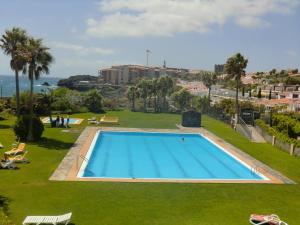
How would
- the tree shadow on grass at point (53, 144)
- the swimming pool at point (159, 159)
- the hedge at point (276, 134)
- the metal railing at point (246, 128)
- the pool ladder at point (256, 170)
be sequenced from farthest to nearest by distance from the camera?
the metal railing at point (246, 128) < the hedge at point (276, 134) < the tree shadow on grass at point (53, 144) < the pool ladder at point (256, 170) < the swimming pool at point (159, 159)

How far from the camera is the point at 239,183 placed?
18.7m

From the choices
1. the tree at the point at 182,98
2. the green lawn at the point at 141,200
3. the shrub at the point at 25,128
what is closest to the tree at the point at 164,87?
the tree at the point at 182,98

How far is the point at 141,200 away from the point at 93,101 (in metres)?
34.1

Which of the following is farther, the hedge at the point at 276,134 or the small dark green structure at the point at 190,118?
the small dark green structure at the point at 190,118

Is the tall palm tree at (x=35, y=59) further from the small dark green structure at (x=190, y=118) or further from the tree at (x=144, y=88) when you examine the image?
the tree at (x=144, y=88)

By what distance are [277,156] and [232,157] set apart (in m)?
3.00

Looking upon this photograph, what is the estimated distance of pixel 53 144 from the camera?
25812 millimetres

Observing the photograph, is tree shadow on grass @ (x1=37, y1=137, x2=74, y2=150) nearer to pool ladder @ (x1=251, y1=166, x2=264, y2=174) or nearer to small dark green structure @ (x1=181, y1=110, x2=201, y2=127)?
pool ladder @ (x1=251, y1=166, x2=264, y2=174)

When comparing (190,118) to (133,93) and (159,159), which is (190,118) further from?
(133,93)

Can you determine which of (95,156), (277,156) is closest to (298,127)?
(277,156)

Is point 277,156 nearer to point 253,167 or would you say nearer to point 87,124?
point 253,167

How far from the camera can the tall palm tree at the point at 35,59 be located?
2584 centimetres

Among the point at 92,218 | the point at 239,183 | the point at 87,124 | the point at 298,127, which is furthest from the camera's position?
the point at 87,124

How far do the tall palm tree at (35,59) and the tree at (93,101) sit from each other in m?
20.9
